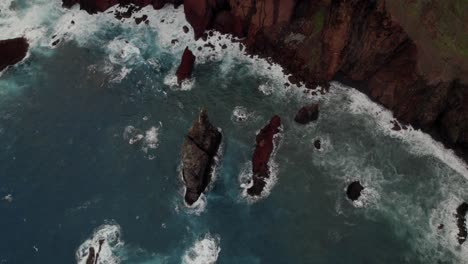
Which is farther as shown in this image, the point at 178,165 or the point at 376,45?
the point at 376,45

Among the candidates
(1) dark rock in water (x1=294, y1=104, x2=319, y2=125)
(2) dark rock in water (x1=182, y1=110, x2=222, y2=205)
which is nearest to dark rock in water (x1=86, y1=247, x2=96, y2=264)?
(2) dark rock in water (x1=182, y1=110, x2=222, y2=205)

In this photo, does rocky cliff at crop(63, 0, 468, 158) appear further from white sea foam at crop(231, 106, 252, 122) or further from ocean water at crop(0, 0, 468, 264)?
white sea foam at crop(231, 106, 252, 122)

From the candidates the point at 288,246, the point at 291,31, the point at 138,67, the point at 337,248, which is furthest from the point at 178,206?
the point at 291,31

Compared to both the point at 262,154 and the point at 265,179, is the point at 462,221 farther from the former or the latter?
the point at 262,154

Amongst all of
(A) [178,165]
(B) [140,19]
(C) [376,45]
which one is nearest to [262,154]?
(A) [178,165]

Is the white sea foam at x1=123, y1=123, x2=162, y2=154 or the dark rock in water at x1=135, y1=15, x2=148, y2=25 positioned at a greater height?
the dark rock in water at x1=135, y1=15, x2=148, y2=25

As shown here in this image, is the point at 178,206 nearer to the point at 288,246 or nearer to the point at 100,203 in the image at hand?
the point at 100,203
